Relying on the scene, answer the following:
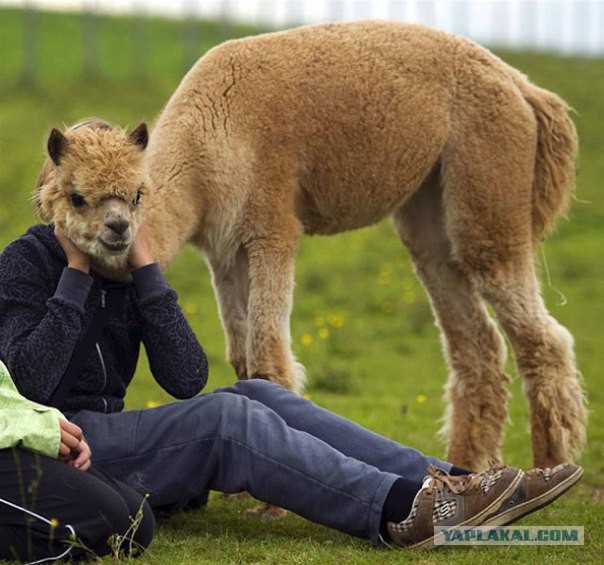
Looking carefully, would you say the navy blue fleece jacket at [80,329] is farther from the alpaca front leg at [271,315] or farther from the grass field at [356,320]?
the alpaca front leg at [271,315]

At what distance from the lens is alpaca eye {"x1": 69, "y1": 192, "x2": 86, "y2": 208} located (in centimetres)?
410

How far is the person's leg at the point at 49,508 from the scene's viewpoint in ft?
12.0

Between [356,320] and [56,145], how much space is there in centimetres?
832

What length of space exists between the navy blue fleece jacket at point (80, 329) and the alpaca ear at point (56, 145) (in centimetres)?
25

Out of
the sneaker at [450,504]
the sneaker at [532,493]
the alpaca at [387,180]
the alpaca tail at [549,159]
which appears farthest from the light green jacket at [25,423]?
the alpaca tail at [549,159]

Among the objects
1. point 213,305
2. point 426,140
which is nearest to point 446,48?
point 426,140

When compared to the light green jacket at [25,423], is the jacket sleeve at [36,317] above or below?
above

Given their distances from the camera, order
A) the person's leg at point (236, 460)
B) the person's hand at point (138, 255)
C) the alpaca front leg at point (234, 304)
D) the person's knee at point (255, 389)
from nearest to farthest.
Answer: the person's leg at point (236, 460)
the person's hand at point (138, 255)
the person's knee at point (255, 389)
the alpaca front leg at point (234, 304)

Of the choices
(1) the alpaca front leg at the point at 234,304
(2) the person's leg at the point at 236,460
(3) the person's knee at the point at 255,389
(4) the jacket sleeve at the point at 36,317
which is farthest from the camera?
(1) the alpaca front leg at the point at 234,304

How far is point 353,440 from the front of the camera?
4254 millimetres

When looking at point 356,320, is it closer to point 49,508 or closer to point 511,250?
point 511,250

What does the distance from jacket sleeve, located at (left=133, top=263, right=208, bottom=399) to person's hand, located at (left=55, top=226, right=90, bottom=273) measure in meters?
0.19

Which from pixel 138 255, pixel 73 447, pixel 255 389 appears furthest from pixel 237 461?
pixel 138 255

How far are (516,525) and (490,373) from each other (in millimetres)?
1632
